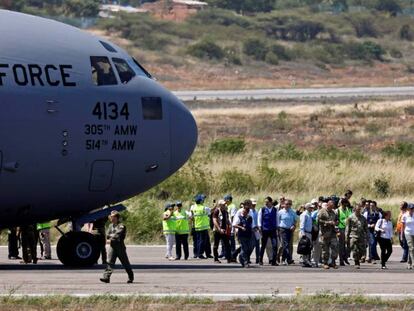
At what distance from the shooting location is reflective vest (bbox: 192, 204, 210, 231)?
3644 centimetres

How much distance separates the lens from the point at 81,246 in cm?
3020

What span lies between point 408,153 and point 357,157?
4211 mm

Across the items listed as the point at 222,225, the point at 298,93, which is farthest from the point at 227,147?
the point at 298,93

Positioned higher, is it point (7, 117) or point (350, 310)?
point (7, 117)

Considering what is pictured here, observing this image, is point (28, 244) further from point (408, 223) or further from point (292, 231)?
point (408, 223)

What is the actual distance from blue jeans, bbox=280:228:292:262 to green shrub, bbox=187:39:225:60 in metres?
97.6

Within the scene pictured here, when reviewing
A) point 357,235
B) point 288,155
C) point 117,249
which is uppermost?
point 117,249

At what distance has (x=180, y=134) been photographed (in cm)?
3031

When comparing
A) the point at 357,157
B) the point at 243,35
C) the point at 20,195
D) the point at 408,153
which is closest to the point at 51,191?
the point at 20,195

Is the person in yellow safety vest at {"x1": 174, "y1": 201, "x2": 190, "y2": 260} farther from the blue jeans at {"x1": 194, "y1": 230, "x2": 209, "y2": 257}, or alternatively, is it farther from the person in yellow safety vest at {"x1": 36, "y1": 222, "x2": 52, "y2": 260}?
the person in yellow safety vest at {"x1": 36, "y1": 222, "x2": 52, "y2": 260}

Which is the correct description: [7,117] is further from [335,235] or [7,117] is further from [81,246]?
[335,235]

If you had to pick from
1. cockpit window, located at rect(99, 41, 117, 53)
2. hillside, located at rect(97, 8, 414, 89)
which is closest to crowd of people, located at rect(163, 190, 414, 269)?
cockpit window, located at rect(99, 41, 117, 53)

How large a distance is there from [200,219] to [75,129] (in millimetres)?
8662

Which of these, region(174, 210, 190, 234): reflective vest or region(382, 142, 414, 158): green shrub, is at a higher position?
region(174, 210, 190, 234): reflective vest
